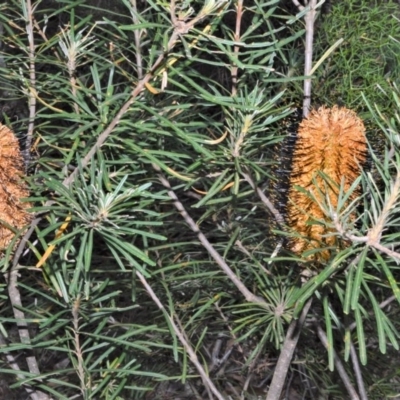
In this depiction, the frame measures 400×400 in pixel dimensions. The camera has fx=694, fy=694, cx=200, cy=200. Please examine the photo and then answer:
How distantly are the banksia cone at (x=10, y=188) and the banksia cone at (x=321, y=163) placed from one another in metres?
0.14

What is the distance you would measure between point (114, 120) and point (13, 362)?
0.65 feet

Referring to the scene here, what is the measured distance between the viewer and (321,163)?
1.10 feet

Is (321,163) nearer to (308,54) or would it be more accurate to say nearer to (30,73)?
(308,54)

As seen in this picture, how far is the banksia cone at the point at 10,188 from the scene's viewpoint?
351mm

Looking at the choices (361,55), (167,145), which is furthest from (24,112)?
(361,55)

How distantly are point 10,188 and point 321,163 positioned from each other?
0.52ft

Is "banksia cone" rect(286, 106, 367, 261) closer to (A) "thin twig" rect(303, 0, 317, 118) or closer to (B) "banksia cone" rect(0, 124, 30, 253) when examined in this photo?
(A) "thin twig" rect(303, 0, 317, 118)

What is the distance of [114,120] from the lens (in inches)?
14.6

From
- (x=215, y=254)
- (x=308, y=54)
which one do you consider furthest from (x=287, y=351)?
(x=308, y=54)

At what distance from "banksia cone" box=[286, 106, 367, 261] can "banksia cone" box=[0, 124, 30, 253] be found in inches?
5.6

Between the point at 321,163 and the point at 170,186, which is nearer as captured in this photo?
the point at 321,163

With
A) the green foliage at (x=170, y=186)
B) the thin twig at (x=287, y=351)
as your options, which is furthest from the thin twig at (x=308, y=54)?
the thin twig at (x=287, y=351)

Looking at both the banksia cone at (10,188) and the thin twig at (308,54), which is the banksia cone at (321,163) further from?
the banksia cone at (10,188)

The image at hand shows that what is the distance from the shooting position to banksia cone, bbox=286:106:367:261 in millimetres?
334
